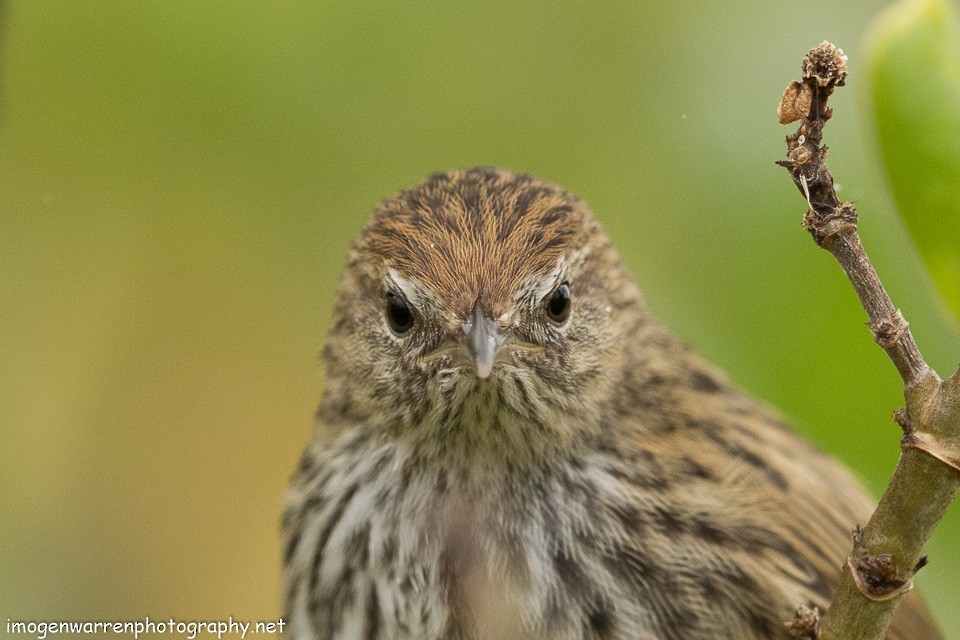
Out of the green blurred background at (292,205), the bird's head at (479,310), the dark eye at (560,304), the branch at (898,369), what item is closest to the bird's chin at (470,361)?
the bird's head at (479,310)

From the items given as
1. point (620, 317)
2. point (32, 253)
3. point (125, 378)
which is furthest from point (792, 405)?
point (125, 378)

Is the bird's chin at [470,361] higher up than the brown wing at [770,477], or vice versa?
the bird's chin at [470,361]

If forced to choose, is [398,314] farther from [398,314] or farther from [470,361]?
[470,361]

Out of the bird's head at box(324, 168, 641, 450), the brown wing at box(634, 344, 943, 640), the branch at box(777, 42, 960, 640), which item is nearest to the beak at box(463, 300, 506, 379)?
the bird's head at box(324, 168, 641, 450)

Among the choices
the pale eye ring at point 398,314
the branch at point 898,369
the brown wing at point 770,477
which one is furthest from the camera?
the brown wing at point 770,477

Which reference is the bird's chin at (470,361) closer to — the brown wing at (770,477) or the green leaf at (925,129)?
Result: the brown wing at (770,477)

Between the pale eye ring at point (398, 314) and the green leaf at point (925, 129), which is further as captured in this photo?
the pale eye ring at point (398, 314)

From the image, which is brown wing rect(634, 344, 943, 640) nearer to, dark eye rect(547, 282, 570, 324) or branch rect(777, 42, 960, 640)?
dark eye rect(547, 282, 570, 324)

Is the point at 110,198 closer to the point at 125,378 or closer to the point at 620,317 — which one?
the point at 125,378

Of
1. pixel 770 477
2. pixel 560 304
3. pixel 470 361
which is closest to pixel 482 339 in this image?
pixel 470 361
